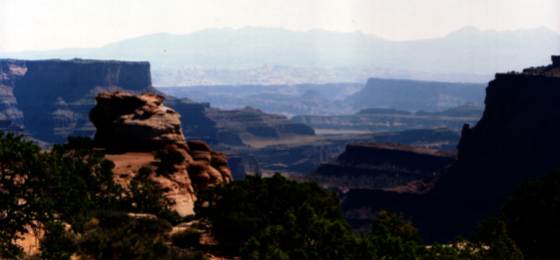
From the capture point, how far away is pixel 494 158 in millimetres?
178750

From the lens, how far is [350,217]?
180500mm

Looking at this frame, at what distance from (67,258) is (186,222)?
33.0 m

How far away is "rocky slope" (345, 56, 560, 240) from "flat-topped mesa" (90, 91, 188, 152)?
90.6m

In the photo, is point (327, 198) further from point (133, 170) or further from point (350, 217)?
point (350, 217)

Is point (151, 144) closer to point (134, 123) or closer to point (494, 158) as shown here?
point (134, 123)

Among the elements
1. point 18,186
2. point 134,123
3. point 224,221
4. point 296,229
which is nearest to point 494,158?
point 134,123

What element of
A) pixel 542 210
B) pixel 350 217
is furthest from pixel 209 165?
pixel 350 217

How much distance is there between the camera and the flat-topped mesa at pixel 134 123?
8869cm

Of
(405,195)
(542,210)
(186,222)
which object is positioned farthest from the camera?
(405,195)

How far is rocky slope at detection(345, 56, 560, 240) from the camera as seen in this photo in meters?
168

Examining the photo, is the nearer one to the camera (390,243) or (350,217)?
(390,243)

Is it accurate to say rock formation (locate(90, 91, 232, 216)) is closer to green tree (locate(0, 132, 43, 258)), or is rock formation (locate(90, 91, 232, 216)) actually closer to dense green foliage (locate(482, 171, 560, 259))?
green tree (locate(0, 132, 43, 258))

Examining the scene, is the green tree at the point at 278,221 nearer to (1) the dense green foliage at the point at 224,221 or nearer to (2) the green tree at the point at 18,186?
(1) the dense green foliage at the point at 224,221

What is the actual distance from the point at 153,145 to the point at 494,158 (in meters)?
116
